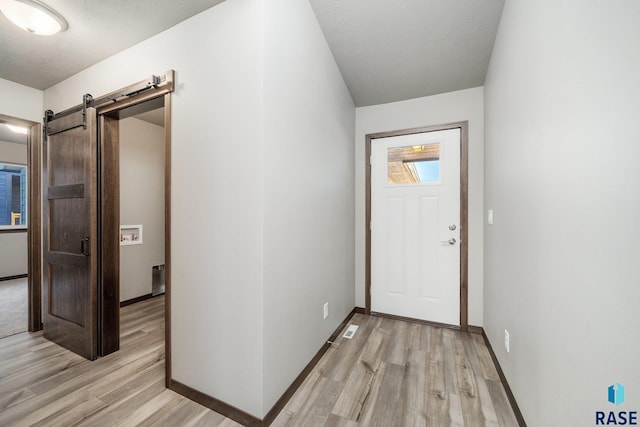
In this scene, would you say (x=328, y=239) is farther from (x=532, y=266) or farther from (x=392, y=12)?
(x=392, y=12)

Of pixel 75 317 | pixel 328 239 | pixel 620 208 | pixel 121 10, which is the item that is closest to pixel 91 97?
pixel 121 10

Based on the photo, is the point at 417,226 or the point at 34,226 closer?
the point at 34,226

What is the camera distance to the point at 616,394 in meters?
0.68

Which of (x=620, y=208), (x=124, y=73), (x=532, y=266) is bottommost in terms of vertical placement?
(x=532, y=266)

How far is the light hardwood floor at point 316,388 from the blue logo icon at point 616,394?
993 mm

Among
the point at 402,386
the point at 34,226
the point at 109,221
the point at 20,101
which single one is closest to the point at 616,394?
the point at 402,386

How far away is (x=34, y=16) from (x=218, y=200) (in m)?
1.69

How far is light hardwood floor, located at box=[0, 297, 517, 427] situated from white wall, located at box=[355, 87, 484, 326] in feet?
2.16

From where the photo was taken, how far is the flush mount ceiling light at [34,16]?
149 cm

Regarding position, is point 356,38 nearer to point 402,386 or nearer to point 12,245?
point 402,386

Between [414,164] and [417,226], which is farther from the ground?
[414,164]

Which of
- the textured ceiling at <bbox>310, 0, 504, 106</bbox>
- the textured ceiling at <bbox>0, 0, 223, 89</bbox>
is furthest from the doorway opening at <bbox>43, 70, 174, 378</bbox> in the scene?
the textured ceiling at <bbox>310, 0, 504, 106</bbox>

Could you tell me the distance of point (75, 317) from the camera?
216 cm

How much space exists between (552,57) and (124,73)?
2.69 m
